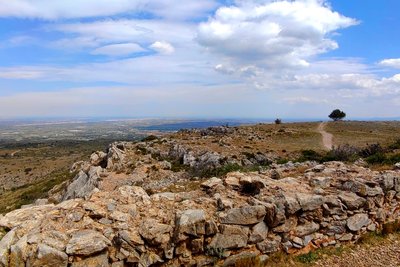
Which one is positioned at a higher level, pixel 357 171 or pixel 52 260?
pixel 357 171

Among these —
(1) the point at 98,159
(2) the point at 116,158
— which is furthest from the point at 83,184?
(1) the point at 98,159

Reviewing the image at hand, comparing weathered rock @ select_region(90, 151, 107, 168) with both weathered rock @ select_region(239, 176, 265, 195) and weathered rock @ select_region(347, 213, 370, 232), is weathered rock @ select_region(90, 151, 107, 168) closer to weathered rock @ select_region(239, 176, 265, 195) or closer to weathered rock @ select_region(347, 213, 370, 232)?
weathered rock @ select_region(239, 176, 265, 195)

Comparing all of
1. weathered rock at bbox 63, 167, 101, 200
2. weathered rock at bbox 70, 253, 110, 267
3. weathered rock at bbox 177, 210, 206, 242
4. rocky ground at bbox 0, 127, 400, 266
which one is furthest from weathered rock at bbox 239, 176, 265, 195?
weathered rock at bbox 63, 167, 101, 200

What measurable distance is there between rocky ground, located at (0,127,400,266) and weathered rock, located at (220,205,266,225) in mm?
29

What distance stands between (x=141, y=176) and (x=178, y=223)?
20634 mm

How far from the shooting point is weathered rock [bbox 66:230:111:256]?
8625 mm

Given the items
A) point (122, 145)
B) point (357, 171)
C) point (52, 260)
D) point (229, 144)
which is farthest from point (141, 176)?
point (52, 260)

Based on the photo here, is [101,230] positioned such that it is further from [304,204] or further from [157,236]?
[304,204]

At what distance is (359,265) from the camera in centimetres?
983

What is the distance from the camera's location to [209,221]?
387 inches

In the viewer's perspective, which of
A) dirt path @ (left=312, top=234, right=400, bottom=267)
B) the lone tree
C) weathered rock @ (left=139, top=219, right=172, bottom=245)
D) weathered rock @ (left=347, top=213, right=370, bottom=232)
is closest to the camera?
weathered rock @ (left=139, top=219, right=172, bottom=245)

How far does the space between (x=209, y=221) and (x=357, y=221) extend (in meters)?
5.02

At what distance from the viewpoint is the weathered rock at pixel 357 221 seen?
11086mm

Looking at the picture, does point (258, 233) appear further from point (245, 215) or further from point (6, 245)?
point (6, 245)
